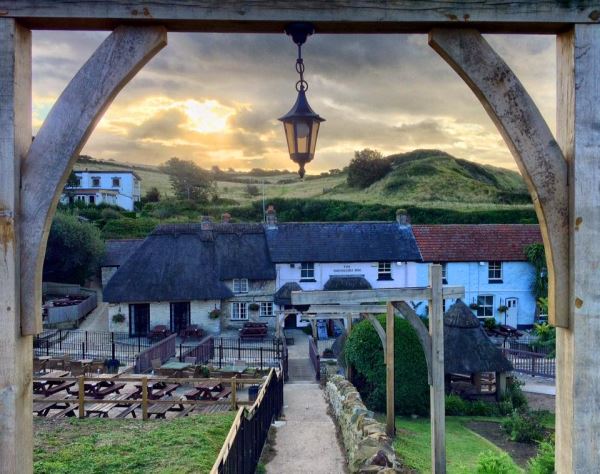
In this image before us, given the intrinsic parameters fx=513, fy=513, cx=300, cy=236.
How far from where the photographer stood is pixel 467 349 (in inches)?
654

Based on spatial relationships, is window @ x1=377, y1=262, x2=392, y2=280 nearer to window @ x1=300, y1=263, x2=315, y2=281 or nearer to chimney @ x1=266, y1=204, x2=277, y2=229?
window @ x1=300, y1=263, x2=315, y2=281

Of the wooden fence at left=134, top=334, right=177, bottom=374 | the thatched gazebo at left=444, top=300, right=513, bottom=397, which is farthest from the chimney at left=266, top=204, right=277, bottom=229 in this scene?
the thatched gazebo at left=444, top=300, right=513, bottom=397

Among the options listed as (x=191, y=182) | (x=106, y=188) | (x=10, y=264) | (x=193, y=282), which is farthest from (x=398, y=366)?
(x=191, y=182)

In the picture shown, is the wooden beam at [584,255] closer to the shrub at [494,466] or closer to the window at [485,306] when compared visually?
the shrub at [494,466]

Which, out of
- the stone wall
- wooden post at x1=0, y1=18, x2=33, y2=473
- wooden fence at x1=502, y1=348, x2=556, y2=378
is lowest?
wooden fence at x1=502, y1=348, x2=556, y2=378

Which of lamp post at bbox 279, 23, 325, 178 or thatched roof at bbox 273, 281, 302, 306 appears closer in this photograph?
lamp post at bbox 279, 23, 325, 178

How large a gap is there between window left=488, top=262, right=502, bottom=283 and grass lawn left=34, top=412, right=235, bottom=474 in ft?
73.4

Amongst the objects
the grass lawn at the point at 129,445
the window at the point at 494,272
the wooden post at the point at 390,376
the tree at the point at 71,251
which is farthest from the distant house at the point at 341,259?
the grass lawn at the point at 129,445

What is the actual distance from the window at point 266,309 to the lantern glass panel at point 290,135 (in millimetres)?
26126

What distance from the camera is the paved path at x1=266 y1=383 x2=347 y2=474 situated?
8094 millimetres

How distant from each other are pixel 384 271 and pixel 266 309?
23.5ft

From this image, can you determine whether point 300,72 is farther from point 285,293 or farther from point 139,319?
point 139,319

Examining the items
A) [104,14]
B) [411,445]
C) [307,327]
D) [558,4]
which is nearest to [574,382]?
[558,4]

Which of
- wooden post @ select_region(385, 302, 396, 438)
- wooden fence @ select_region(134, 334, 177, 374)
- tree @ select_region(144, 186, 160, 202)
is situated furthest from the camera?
tree @ select_region(144, 186, 160, 202)
